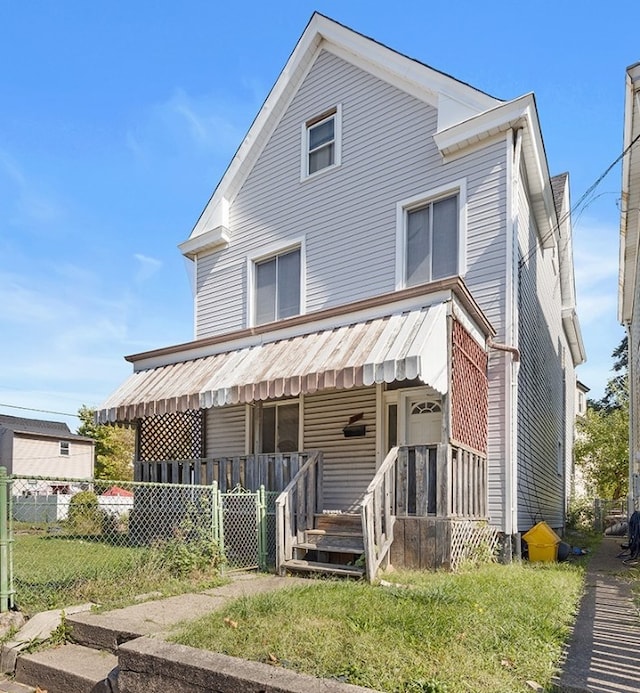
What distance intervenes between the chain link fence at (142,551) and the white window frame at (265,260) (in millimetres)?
4097

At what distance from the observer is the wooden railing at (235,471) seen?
918 centimetres

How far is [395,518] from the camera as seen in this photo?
24.6 ft

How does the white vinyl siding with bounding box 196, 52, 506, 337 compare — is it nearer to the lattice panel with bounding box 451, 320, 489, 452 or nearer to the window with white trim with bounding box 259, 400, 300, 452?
the lattice panel with bounding box 451, 320, 489, 452

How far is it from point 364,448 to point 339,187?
5141 millimetres

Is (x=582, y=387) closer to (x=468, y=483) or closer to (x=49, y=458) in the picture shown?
(x=49, y=458)

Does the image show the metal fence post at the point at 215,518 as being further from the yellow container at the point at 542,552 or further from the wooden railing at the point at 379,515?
the yellow container at the point at 542,552

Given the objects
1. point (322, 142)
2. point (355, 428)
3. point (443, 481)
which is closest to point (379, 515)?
point (443, 481)

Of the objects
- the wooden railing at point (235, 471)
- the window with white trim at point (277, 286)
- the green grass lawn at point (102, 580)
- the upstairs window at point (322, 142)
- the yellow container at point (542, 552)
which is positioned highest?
the upstairs window at point (322, 142)

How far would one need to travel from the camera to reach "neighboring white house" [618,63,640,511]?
9453 millimetres

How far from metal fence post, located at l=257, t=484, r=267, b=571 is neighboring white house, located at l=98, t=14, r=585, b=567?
0.40m

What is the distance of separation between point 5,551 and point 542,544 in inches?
301

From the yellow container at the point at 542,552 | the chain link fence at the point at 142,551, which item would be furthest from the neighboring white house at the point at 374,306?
the chain link fence at the point at 142,551

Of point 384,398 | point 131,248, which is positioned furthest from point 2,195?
point 384,398

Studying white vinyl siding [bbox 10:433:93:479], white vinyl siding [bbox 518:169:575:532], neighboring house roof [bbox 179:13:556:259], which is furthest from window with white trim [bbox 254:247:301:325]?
white vinyl siding [bbox 10:433:93:479]
